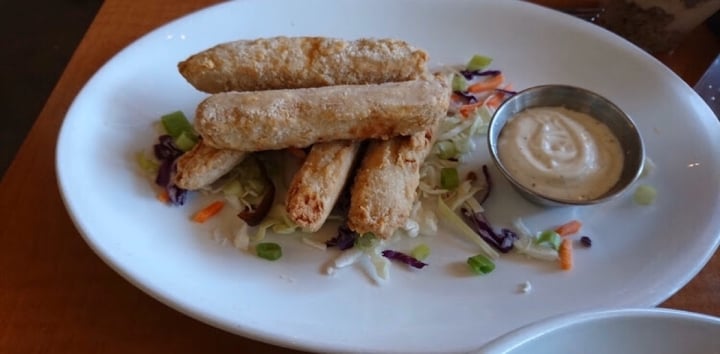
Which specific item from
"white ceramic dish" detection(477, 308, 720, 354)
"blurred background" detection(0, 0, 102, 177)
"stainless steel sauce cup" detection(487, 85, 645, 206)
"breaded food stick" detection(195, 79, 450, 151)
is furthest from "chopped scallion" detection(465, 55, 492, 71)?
"blurred background" detection(0, 0, 102, 177)

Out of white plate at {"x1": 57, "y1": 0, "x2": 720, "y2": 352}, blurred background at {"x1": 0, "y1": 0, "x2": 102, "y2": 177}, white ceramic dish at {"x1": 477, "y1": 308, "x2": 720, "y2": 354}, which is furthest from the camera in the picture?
blurred background at {"x1": 0, "y1": 0, "x2": 102, "y2": 177}

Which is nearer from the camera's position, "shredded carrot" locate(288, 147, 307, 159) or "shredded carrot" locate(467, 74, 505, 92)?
"shredded carrot" locate(288, 147, 307, 159)

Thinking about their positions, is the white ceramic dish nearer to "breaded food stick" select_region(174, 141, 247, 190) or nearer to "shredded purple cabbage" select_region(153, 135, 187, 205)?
"breaded food stick" select_region(174, 141, 247, 190)

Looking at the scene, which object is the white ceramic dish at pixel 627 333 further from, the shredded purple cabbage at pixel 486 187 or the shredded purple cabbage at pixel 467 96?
the shredded purple cabbage at pixel 467 96

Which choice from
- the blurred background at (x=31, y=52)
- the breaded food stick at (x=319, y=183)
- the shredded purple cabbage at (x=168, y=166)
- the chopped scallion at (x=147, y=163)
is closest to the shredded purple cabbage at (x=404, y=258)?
the breaded food stick at (x=319, y=183)

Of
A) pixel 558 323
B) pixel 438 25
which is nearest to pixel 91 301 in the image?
pixel 558 323

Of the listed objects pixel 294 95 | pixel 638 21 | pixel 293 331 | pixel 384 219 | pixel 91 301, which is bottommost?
pixel 91 301

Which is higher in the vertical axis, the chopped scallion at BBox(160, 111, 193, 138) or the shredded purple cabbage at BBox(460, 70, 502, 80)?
the shredded purple cabbage at BBox(460, 70, 502, 80)

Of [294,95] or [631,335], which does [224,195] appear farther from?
[631,335]
